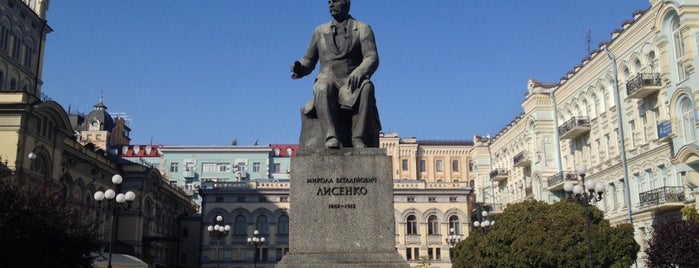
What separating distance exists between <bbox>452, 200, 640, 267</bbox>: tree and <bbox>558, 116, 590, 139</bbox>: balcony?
33.9 ft

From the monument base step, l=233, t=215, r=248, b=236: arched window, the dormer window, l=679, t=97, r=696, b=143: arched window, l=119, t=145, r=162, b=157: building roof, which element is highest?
the dormer window

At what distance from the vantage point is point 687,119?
1217 inches

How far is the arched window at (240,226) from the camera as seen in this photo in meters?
65.2

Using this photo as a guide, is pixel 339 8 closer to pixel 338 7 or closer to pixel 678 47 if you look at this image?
pixel 338 7

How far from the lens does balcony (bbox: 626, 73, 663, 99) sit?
33.2m

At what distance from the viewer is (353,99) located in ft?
34.3

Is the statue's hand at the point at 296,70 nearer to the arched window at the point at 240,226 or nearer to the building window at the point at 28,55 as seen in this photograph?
the building window at the point at 28,55

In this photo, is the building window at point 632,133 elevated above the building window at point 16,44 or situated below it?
below

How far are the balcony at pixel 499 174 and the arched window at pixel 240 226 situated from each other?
77.5 ft

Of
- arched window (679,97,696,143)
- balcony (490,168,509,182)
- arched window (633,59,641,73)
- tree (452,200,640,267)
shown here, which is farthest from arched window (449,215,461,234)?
arched window (679,97,696,143)

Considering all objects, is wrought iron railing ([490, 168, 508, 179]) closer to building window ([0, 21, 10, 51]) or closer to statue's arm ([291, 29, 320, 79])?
building window ([0, 21, 10, 51])

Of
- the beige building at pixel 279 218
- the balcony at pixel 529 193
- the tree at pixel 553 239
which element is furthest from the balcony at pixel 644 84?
the beige building at pixel 279 218

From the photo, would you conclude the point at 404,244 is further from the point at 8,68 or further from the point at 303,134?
the point at 303,134

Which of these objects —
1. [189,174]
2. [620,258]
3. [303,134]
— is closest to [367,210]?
[303,134]
